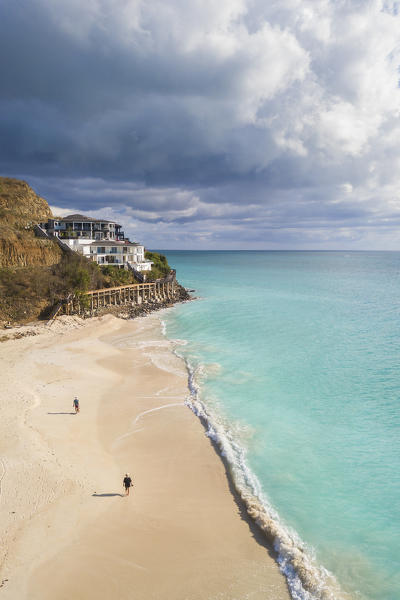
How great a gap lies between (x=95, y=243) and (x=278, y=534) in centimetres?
5884

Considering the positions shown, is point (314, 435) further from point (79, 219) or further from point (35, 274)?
point (79, 219)

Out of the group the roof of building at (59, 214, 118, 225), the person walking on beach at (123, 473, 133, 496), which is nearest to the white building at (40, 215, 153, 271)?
the roof of building at (59, 214, 118, 225)

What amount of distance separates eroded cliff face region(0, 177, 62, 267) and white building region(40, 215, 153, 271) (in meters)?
4.12

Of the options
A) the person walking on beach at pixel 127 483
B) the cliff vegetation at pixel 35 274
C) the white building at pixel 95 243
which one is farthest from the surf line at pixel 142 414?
the white building at pixel 95 243

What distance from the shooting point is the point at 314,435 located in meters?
20.0

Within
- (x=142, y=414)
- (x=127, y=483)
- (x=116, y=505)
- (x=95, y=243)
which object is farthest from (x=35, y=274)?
(x=116, y=505)

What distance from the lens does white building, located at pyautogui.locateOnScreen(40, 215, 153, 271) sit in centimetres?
6136

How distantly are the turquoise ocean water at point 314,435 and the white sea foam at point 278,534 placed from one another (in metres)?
0.04

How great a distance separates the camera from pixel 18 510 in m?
12.7

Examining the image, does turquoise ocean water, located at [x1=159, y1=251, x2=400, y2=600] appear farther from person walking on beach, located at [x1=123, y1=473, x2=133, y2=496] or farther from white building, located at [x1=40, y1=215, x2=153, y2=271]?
white building, located at [x1=40, y1=215, x2=153, y2=271]

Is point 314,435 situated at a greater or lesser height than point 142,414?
lesser

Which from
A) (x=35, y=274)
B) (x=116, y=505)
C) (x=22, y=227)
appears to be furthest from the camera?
(x=22, y=227)

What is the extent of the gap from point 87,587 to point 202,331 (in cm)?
3390

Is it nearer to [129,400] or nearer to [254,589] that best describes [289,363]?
[129,400]
